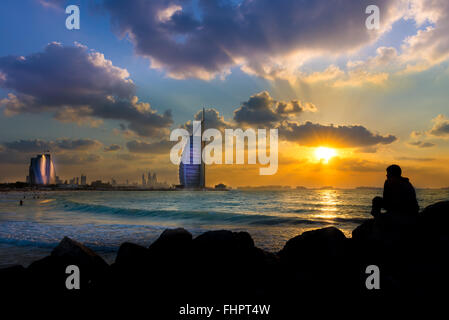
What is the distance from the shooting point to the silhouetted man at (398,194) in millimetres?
6406

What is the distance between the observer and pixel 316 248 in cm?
561

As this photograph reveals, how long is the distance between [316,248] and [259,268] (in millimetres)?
1236

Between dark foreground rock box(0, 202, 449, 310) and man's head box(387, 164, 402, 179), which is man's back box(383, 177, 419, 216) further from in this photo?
dark foreground rock box(0, 202, 449, 310)

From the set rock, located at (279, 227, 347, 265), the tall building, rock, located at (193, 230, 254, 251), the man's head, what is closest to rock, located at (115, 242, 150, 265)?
rock, located at (193, 230, 254, 251)

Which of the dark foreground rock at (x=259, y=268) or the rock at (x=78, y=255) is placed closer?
the dark foreground rock at (x=259, y=268)

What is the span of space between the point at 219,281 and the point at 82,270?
115 inches

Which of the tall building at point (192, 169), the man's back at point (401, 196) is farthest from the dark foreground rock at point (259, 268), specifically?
the tall building at point (192, 169)

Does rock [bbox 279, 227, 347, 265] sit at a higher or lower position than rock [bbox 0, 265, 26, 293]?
higher

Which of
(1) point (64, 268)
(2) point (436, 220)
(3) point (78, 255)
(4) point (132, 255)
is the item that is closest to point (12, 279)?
(1) point (64, 268)

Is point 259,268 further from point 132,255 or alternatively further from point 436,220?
point 436,220

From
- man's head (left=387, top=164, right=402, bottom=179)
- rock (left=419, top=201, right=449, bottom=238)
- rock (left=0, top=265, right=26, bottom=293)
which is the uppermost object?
man's head (left=387, top=164, right=402, bottom=179)

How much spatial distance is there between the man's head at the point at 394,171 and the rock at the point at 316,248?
214cm

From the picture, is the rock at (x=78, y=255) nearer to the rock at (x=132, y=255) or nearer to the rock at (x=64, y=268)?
the rock at (x=64, y=268)

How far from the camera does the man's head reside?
258 inches
